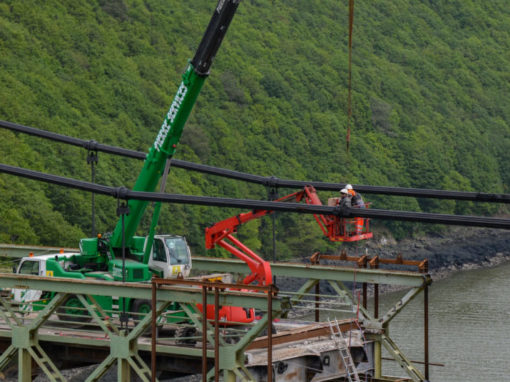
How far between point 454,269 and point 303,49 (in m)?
49.8

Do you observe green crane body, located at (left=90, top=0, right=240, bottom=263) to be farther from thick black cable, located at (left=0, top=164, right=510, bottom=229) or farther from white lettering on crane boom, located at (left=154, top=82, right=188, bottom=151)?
thick black cable, located at (left=0, top=164, right=510, bottom=229)

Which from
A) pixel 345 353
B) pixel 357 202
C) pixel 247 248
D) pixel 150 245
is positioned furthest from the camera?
pixel 150 245

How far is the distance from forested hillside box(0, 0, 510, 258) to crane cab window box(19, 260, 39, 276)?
44.5m

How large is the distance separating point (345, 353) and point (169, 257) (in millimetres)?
6693

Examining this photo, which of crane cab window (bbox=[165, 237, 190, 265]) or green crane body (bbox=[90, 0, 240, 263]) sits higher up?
green crane body (bbox=[90, 0, 240, 263])

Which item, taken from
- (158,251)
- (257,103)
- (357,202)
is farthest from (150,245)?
(257,103)

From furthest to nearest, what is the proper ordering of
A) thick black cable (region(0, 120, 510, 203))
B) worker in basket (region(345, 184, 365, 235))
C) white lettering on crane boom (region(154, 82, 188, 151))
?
white lettering on crane boom (region(154, 82, 188, 151)), worker in basket (region(345, 184, 365, 235)), thick black cable (region(0, 120, 510, 203))

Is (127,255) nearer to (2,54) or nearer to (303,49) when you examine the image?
(2,54)

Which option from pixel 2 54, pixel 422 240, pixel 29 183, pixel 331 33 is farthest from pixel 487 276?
pixel 331 33

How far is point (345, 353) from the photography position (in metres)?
30.2

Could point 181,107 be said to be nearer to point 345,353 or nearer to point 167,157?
point 167,157

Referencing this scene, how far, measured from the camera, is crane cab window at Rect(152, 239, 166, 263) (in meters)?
32.6

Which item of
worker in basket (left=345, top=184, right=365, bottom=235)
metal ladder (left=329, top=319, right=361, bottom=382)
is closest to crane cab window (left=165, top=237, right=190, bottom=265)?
metal ladder (left=329, top=319, right=361, bottom=382)

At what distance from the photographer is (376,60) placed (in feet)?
497
